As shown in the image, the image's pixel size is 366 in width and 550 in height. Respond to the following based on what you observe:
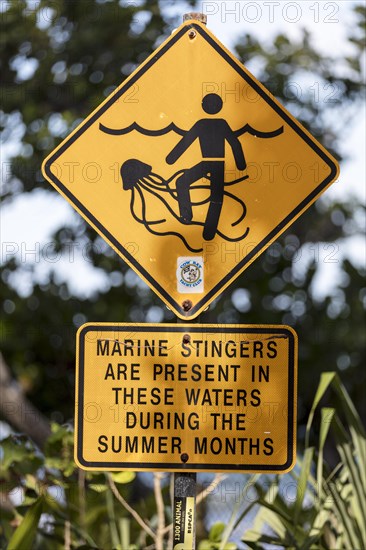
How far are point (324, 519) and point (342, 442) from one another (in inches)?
10.7

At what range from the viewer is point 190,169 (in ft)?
8.41

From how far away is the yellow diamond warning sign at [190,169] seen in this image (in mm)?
2531

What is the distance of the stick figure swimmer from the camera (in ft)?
8.34

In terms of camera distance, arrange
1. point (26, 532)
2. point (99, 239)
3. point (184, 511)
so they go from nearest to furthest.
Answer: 1. point (184, 511)
2. point (26, 532)
3. point (99, 239)

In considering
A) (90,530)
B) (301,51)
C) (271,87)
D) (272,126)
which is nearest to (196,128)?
(272,126)

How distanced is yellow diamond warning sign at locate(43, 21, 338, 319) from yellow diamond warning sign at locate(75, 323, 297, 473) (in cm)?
12

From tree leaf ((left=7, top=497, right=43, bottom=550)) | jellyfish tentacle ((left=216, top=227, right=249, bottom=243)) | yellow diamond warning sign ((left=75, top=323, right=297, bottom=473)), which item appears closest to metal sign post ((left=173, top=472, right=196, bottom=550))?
yellow diamond warning sign ((left=75, top=323, right=297, bottom=473))

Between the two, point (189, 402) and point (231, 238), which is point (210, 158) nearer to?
point (231, 238)

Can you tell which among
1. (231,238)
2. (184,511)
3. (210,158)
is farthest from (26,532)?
(210,158)

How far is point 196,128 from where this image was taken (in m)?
2.58

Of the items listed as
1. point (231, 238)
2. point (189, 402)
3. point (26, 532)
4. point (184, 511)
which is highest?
point (231, 238)

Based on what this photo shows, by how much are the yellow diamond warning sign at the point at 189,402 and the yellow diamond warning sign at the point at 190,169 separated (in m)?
0.12

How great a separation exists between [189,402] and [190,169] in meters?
0.59

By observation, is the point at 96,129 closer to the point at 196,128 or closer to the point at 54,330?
the point at 196,128
